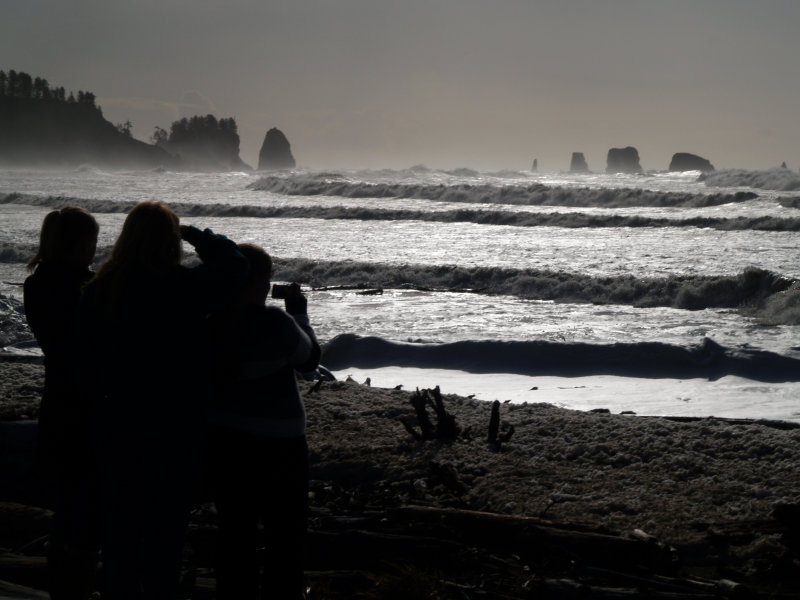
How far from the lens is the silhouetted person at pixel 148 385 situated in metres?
2.90

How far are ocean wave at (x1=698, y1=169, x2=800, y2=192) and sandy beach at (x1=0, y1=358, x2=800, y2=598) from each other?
32.7 metres

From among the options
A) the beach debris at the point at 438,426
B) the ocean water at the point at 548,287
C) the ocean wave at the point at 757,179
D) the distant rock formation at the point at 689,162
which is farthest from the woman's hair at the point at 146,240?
the distant rock formation at the point at 689,162

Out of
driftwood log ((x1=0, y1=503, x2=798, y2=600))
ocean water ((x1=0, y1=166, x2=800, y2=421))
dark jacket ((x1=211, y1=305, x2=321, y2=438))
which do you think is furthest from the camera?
ocean water ((x1=0, y1=166, x2=800, y2=421))

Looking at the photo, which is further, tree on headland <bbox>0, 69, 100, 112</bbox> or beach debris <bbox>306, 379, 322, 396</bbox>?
tree on headland <bbox>0, 69, 100, 112</bbox>

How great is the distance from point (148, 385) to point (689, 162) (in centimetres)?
8872

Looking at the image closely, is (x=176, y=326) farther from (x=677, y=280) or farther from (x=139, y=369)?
(x=677, y=280)

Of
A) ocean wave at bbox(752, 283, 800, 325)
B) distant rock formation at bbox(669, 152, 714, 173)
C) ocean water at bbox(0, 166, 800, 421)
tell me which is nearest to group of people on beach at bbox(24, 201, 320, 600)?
ocean water at bbox(0, 166, 800, 421)

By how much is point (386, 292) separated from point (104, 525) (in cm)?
1238

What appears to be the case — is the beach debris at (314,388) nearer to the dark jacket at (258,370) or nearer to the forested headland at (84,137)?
the dark jacket at (258,370)

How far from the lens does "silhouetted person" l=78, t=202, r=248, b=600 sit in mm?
2902

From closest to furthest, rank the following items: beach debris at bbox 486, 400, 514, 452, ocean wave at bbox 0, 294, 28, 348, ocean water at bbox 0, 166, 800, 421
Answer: beach debris at bbox 486, 400, 514, 452, ocean water at bbox 0, 166, 800, 421, ocean wave at bbox 0, 294, 28, 348

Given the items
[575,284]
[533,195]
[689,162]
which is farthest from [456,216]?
[689,162]

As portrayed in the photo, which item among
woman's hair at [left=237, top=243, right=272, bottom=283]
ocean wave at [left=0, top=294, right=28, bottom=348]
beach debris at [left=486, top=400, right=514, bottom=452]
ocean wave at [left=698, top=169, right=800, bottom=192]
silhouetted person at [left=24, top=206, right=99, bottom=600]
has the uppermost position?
ocean wave at [left=698, top=169, right=800, bottom=192]

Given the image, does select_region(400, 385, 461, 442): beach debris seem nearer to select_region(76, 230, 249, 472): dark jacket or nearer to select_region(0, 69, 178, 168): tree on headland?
select_region(76, 230, 249, 472): dark jacket
